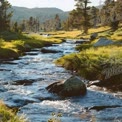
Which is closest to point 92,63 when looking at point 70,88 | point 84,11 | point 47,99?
point 70,88

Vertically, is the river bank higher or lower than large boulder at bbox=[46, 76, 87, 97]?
lower

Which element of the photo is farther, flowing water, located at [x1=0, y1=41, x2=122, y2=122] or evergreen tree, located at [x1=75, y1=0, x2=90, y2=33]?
evergreen tree, located at [x1=75, y1=0, x2=90, y2=33]

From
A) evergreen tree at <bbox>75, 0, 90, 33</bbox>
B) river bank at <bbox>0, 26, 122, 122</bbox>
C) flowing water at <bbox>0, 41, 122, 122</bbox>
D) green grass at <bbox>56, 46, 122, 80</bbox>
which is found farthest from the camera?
evergreen tree at <bbox>75, 0, 90, 33</bbox>

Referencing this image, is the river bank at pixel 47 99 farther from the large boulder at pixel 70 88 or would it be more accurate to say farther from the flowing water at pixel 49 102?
the large boulder at pixel 70 88

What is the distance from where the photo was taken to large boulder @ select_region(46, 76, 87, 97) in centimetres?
2272

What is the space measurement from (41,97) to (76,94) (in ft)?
7.91

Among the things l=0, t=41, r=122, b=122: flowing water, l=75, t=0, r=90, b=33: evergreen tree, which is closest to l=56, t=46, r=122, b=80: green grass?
l=0, t=41, r=122, b=122: flowing water

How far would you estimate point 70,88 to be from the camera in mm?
22781

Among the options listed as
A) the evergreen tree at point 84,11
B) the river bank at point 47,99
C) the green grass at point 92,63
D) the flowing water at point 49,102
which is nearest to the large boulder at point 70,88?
the flowing water at point 49,102

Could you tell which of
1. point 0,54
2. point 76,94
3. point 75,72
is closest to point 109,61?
point 75,72

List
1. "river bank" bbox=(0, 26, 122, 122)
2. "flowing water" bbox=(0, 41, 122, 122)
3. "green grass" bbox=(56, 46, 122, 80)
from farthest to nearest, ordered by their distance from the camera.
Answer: "green grass" bbox=(56, 46, 122, 80) → "river bank" bbox=(0, 26, 122, 122) → "flowing water" bbox=(0, 41, 122, 122)

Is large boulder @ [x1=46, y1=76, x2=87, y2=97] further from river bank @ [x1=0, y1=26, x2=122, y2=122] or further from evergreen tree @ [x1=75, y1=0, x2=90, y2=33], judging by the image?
evergreen tree @ [x1=75, y1=0, x2=90, y2=33]

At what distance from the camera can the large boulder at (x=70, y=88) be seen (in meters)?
22.7

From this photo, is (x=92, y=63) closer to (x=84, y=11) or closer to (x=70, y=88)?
(x=70, y=88)
